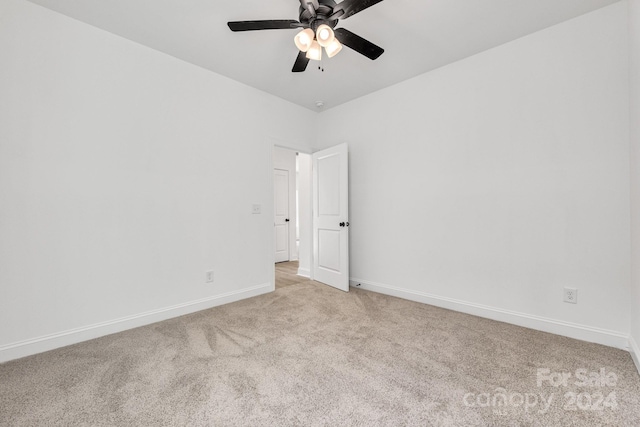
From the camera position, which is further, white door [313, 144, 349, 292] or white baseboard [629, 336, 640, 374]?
white door [313, 144, 349, 292]

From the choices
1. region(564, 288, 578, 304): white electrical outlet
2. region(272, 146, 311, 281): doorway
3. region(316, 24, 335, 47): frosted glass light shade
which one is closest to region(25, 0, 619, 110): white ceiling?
region(316, 24, 335, 47): frosted glass light shade

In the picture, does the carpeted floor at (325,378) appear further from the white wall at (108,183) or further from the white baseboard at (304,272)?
the white baseboard at (304,272)

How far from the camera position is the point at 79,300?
2230 millimetres

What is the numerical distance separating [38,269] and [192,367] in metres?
1.42

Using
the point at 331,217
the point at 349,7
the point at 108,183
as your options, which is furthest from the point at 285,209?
the point at 349,7

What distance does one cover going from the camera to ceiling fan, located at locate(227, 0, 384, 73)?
1.72 meters

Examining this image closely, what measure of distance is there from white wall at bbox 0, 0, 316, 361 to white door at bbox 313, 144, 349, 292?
1057mm

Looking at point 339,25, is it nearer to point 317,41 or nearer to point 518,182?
point 317,41

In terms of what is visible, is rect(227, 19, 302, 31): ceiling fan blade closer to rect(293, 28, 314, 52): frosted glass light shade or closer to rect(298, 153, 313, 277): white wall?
rect(293, 28, 314, 52): frosted glass light shade

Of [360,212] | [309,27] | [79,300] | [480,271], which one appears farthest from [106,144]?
[480,271]

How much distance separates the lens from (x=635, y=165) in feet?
6.21

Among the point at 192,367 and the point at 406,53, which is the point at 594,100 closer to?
the point at 406,53

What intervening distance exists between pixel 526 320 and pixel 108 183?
152 inches

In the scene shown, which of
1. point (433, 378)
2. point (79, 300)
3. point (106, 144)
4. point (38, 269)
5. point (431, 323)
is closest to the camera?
point (433, 378)
